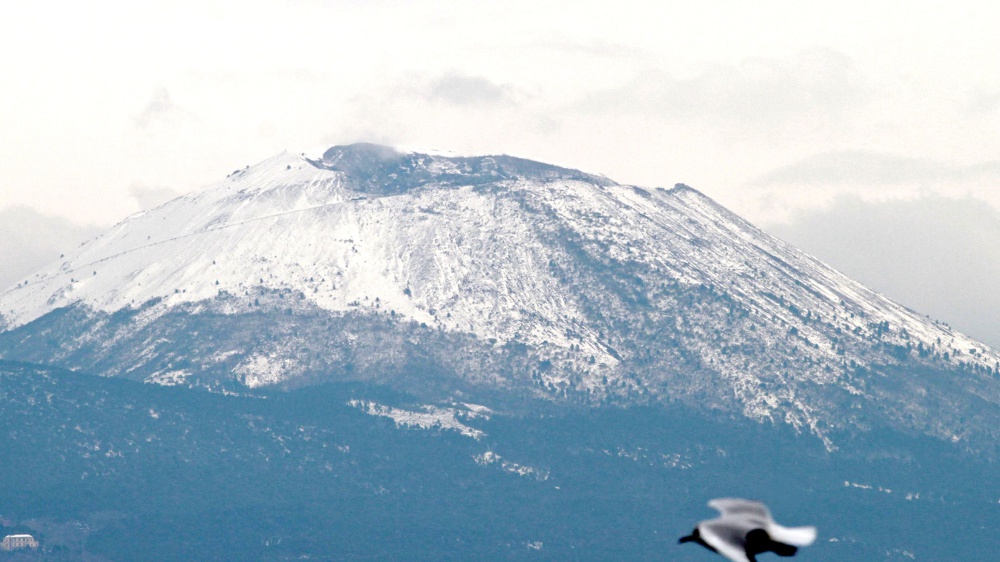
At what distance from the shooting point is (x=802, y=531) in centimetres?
1102

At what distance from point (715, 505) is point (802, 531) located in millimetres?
674

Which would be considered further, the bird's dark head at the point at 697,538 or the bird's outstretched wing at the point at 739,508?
the bird's outstretched wing at the point at 739,508

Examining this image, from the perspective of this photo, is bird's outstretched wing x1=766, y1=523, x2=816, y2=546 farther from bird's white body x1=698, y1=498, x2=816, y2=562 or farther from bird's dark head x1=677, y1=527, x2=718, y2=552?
bird's dark head x1=677, y1=527, x2=718, y2=552

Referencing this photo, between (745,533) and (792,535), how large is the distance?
15.5 inches

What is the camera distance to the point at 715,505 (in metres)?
11.3

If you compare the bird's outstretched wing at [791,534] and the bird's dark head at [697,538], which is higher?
the bird's outstretched wing at [791,534]

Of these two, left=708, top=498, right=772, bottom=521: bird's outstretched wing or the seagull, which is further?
left=708, top=498, right=772, bottom=521: bird's outstretched wing

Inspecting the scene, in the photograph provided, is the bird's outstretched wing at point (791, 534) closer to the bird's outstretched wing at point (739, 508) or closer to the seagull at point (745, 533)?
the seagull at point (745, 533)

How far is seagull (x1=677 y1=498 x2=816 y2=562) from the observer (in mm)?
10938

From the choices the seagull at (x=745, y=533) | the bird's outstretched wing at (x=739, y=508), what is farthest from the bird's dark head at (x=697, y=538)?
the bird's outstretched wing at (x=739, y=508)

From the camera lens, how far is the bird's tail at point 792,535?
1096 centimetres

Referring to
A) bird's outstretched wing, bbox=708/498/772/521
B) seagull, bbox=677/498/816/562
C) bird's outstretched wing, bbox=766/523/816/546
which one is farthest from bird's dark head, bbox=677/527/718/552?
bird's outstretched wing, bbox=766/523/816/546

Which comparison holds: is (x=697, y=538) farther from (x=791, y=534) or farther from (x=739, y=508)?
(x=791, y=534)

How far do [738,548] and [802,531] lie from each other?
49 centimetres
